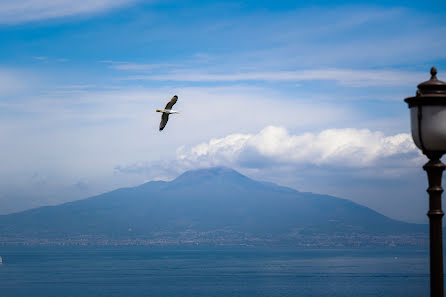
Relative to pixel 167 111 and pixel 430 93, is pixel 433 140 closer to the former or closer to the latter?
pixel 430 93

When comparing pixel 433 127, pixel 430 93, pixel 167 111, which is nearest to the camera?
pixel 433 127

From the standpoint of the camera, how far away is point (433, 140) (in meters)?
4.85

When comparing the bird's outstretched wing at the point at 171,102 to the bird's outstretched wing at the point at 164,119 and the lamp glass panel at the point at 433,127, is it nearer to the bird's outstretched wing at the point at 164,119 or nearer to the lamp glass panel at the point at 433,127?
the bird's outstretched wing at the point at 164,119

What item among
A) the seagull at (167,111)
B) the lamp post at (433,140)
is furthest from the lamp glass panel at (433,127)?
the seagull at (167,111)

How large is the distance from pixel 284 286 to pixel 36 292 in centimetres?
3626

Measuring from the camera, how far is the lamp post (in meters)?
4.82

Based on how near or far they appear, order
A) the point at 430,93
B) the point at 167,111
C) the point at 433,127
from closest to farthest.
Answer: the point at 433,127 < the point at 430,93 < the point at 167,111

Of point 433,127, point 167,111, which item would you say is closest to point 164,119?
point 167,111

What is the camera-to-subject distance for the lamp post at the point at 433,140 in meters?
4.82

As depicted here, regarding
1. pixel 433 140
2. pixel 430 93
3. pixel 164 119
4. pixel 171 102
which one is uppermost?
pixel 171 102

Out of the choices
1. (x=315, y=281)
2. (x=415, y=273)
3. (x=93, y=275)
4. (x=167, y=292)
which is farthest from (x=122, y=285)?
(x=415, y=273)

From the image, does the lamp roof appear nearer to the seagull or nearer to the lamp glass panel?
the lamp glass panel

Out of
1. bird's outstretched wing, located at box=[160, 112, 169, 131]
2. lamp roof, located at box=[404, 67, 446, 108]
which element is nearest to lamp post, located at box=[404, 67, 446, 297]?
lamp roof, located at box=[404, 67, 446, 108]

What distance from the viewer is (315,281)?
107 metres
